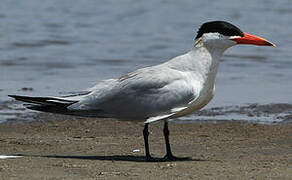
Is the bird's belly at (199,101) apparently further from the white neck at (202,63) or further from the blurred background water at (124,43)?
the blurred background water at (124,43)

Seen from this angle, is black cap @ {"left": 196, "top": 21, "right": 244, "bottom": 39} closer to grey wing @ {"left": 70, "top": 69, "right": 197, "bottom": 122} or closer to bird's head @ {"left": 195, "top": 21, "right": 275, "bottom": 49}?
bird's head @ {"left": 195, "top": 21, "right": 275, "bottom": 49}

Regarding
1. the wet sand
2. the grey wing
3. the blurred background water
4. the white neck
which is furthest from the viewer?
the blurred background water

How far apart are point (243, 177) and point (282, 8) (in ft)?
52.0

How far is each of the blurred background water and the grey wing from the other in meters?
0.99

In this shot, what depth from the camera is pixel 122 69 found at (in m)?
14.2

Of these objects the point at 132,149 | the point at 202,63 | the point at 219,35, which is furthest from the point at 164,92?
the point at 132,149

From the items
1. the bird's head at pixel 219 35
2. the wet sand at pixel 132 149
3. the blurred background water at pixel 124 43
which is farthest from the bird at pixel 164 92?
the blurred background water at pixel 124 43

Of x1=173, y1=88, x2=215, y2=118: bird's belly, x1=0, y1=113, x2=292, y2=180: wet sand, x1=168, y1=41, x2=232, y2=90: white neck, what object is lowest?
x1=0, y1=113, x2=292, y2=180: wet sand

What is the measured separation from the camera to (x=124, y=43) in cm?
1741

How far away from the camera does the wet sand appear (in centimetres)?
687

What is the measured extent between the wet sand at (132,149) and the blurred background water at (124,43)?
781 mm

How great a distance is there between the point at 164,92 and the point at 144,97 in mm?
208

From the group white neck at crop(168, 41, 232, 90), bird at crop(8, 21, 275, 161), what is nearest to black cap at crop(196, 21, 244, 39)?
bird at crop(8, 21, 275, 161)

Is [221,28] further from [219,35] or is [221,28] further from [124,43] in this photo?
[124,43]
